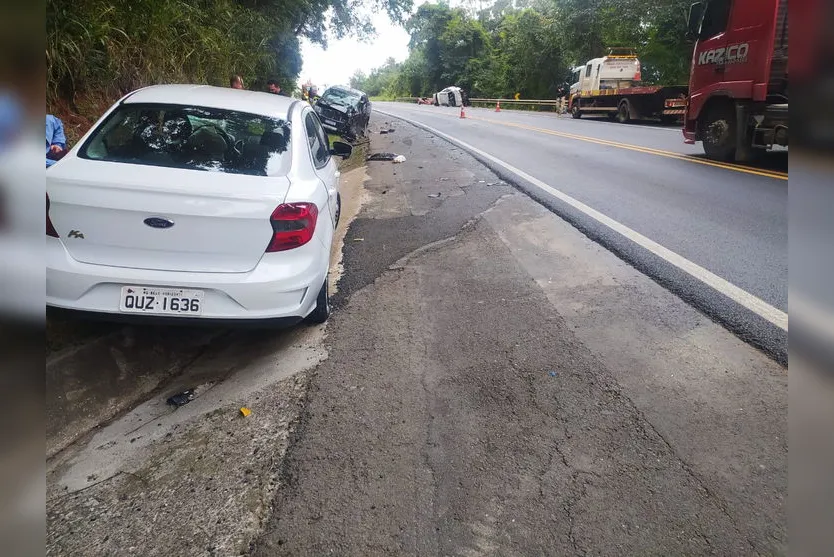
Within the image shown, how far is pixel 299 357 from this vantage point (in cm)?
370

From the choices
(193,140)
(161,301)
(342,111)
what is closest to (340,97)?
(342,111)

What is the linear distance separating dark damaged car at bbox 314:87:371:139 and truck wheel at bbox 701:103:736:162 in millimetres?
10103

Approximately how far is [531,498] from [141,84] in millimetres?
8782

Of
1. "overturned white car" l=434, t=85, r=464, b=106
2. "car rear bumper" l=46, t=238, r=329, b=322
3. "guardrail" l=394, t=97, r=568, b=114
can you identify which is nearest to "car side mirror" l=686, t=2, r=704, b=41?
"car rear bumper" l=46, t=238, r=329, b=322

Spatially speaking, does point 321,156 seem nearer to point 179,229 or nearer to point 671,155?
point 179,229

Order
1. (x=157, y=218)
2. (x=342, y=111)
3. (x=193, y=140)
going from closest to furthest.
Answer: (x=157, y=218) → (x=193, y=140) → (x=342, y=111)

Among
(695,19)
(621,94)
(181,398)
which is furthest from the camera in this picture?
(621,94)

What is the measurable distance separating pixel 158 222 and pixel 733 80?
33.1 feet

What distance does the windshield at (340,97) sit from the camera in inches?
705

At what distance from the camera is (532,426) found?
285 cm

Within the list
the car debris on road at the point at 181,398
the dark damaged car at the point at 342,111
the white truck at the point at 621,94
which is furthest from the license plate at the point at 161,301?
the white truck at the point at 621,94

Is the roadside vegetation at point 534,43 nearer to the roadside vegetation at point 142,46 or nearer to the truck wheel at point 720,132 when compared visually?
the roadside vegetation at point 142,46

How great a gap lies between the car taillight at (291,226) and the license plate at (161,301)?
52cm

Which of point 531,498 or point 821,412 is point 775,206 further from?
point 821,412
